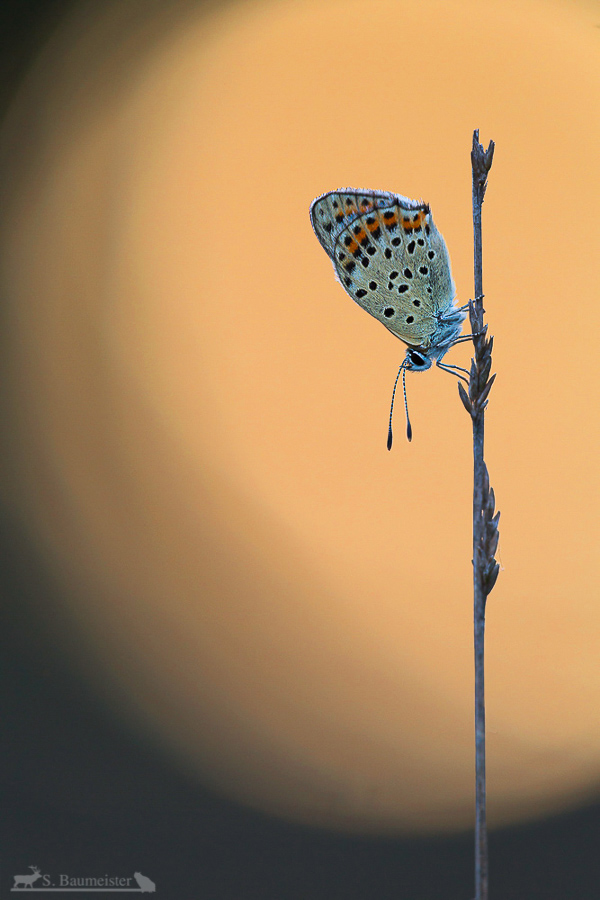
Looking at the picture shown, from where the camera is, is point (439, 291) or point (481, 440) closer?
point (481, 440)

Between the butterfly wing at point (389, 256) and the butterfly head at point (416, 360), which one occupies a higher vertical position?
the butterfly wing at point (389, 256)

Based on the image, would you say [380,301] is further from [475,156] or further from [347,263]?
[475,156]

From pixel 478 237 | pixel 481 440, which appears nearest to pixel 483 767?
pixel 481 440

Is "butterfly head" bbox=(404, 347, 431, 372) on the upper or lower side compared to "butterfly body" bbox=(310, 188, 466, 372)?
lower

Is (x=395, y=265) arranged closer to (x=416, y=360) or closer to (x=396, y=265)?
(x=396, y=265)

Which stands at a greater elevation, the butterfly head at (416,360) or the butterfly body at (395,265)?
the butterfly body at (395,265)

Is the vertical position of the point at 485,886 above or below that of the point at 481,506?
below

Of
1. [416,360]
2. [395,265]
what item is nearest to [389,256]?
[395,265]

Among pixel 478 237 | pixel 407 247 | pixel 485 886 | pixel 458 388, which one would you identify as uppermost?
pixel 407 247
